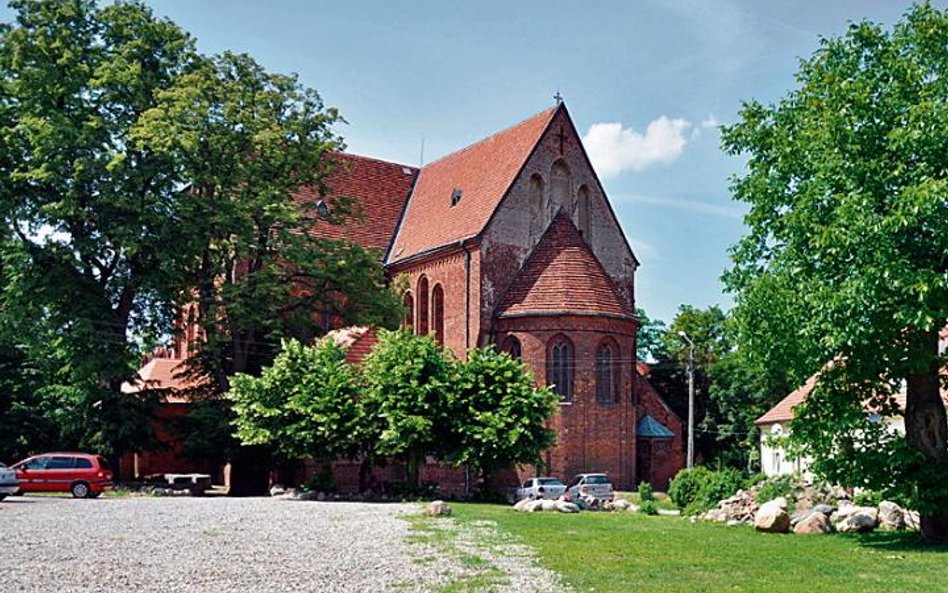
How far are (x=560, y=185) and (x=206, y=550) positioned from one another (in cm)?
3019

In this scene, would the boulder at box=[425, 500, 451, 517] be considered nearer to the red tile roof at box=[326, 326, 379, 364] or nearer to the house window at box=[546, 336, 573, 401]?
the red tile roof at box=[326, 326, 379, 364]

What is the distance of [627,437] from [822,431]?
22478 mm

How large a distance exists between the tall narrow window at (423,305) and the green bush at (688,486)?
58.9ft

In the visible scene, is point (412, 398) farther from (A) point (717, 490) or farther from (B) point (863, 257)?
(B) point (863, 257)

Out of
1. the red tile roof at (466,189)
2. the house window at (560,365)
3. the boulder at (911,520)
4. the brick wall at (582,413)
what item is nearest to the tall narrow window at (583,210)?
the red tile roof at (466,189)

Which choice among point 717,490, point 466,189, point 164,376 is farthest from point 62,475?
point 466,189

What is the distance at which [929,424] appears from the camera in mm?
17562

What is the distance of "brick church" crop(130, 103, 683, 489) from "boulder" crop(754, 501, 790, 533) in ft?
58.9

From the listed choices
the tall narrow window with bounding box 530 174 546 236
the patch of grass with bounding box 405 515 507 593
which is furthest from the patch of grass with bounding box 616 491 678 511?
the tall narrow window with bounding box 530 174 546 236

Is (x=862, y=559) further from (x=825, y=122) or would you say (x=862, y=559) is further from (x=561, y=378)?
(x=561, y=378)

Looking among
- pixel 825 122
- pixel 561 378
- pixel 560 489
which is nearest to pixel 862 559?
pixel 825 122

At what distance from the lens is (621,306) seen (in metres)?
40.2

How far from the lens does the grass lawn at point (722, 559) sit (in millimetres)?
12734

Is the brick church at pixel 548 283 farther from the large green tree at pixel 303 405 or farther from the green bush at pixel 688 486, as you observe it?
the green bush at pixel 688 486
